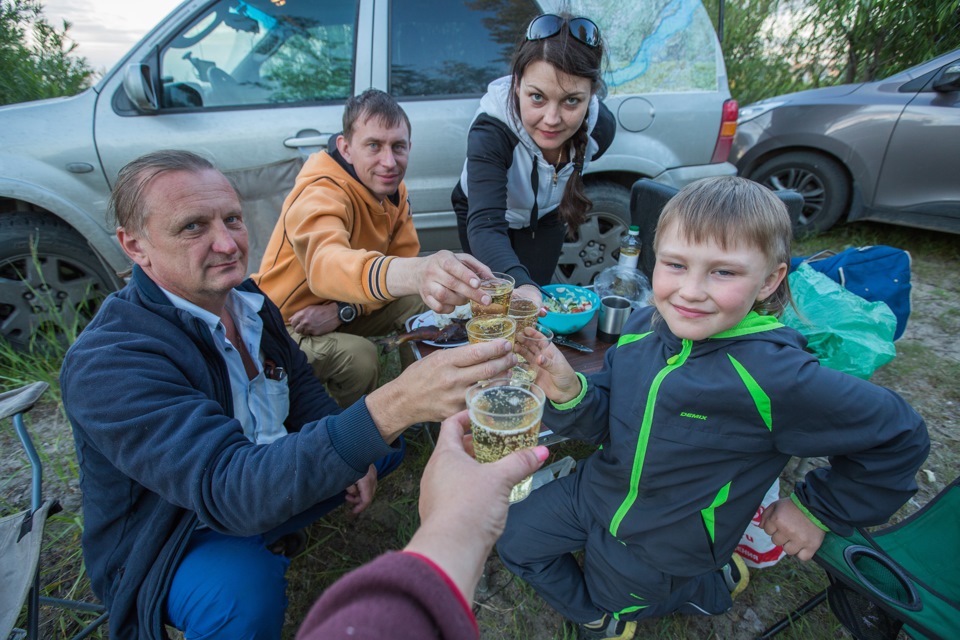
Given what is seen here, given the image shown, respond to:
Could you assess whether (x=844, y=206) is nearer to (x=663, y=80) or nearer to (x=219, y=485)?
(x=663, y=80)

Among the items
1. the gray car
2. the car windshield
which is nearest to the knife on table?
the car windshield

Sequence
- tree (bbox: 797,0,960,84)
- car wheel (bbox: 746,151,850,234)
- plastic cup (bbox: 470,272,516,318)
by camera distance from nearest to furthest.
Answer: plastic cup (bbox: 470,272,516,318) < car wheel (bbox: 746,151,850,234) < tree (bbox: 797,0,960,84)

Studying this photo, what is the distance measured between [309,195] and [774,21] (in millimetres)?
9630

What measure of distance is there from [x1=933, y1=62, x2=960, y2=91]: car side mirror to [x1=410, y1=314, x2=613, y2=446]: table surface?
15.6 feet

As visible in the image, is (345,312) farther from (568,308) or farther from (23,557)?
(23,557)

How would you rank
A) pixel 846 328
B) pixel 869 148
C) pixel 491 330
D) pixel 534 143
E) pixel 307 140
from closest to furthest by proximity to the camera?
pixel 491 330
pixel 846 328
pixel 534 143
pixel 307 140
pixel 869 148

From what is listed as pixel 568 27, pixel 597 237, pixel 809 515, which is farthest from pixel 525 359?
pixel 597 237

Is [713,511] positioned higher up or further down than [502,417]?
further down

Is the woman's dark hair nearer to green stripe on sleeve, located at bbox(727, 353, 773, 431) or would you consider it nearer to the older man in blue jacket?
the older man in blue jacket

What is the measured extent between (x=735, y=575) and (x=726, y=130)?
349 cm

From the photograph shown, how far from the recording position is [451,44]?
3654 mm

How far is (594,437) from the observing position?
173cm

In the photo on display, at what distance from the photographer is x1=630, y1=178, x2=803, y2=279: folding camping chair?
104 inches

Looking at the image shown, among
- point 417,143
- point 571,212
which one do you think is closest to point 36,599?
point 571,212
